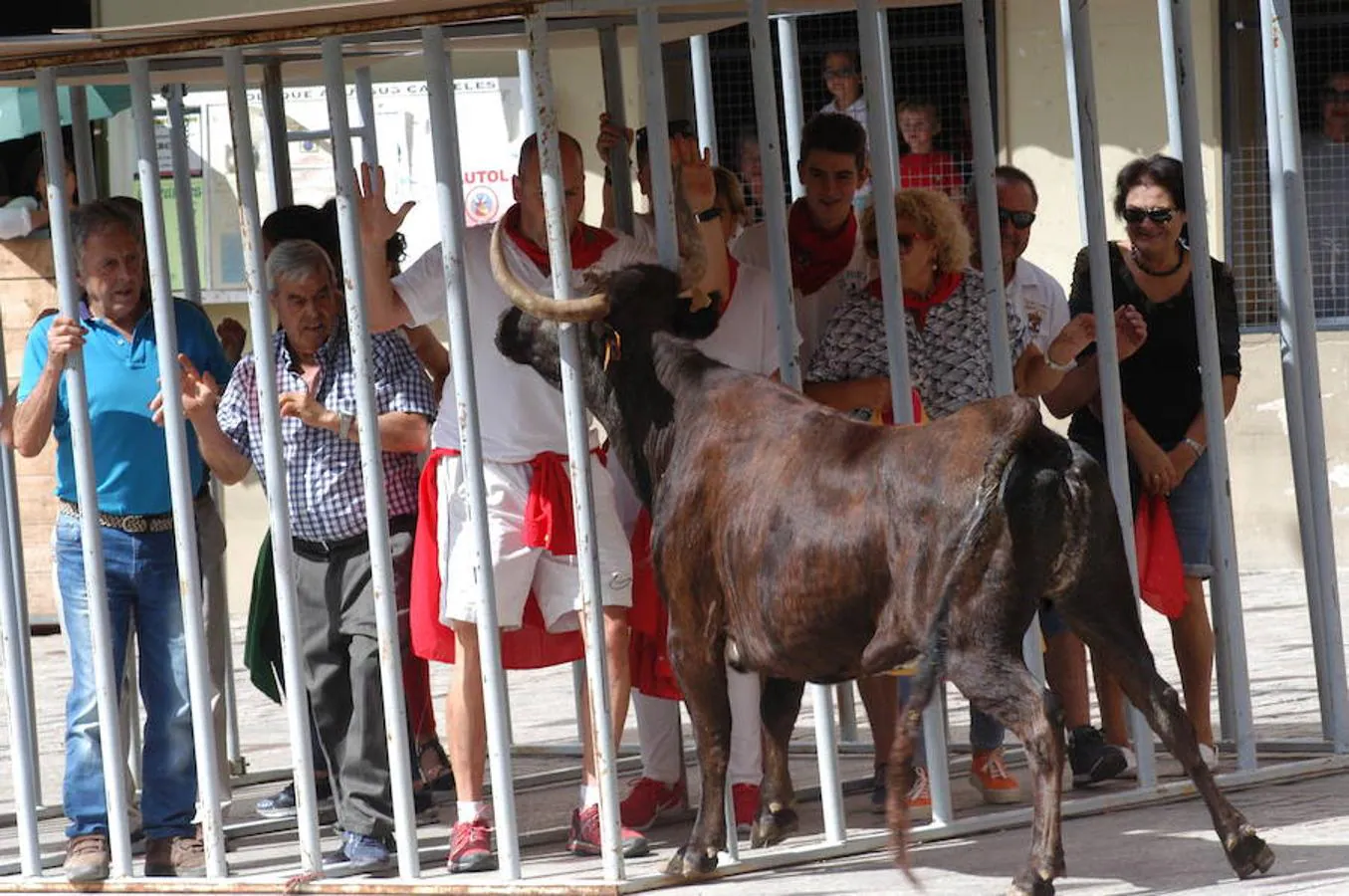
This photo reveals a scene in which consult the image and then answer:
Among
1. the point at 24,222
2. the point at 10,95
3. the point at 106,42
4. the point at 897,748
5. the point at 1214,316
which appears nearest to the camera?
the point at 897,748

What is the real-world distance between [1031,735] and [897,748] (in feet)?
1.08

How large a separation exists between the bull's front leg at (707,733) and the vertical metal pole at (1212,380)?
1866 millimetres

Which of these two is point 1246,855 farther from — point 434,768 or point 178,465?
point 434,768

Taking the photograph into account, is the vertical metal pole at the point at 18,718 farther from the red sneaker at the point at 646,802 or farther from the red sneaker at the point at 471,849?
the red sneaker at the point at 646,802

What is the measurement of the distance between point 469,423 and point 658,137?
0.89 m

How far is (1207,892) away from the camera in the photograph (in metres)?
5.85

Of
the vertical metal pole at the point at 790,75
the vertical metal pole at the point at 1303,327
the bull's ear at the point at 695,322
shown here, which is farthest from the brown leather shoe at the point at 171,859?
the vertical metal pole at the point at 1303,327

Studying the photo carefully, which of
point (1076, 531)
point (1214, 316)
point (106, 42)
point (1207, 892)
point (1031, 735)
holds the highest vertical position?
point (106, 42)

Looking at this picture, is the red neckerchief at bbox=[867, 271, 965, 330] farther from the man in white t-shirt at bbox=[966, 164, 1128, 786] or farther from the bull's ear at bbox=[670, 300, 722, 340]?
the bull's ear at bbox=[670, 300, 722, 340]

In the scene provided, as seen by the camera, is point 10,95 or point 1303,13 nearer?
point 10,95

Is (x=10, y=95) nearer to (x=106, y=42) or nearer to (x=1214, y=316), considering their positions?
(x=106, y=42)

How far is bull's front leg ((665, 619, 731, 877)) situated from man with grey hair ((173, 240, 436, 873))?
0.99 metres

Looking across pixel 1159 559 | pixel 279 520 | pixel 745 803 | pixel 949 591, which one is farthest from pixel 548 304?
pixel 1159 559

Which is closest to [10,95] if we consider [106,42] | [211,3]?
[211,3]
